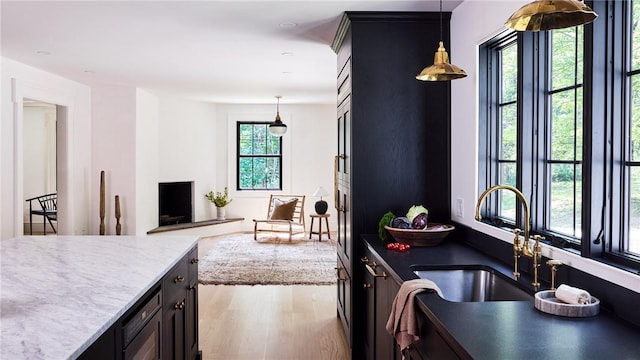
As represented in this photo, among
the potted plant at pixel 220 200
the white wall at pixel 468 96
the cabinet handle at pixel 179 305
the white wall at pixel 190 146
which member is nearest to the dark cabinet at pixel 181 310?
the cabinet handle at pixel 179 305

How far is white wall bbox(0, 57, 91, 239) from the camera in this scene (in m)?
5.84

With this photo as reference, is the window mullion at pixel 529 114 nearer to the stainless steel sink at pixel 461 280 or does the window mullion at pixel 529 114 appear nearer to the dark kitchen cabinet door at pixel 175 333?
the stainless steel sink at pixel 461 280

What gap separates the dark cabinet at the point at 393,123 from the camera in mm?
3635

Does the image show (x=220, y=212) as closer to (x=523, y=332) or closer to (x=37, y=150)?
(x=37, y=150)

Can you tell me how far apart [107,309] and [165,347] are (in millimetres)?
904

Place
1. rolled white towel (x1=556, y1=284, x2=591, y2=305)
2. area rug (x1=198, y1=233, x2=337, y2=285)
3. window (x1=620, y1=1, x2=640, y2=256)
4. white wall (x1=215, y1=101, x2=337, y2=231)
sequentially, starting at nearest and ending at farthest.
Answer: rolled white towel (x1=556, y1=284, x2=591, y2=305) → window (x1=620, y1=1, x2=640, y2=256) → area rug (x1=198, y1=233, x2=337, y2=285) → white wall (x1=215, y1=101, x2=337, y2=231)

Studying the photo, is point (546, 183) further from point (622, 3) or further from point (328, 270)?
point (328, 270)

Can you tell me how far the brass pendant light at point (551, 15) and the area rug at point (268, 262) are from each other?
487 centimetres

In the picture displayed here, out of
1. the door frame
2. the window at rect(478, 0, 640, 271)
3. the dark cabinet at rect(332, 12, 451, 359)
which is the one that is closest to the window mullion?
the window at rect(478, 0, 640, 271)

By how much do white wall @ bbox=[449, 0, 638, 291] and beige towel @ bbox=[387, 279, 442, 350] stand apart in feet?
2.64

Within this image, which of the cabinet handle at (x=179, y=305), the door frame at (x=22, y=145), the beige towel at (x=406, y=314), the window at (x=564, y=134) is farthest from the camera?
the door frame at (x=22, y=145)

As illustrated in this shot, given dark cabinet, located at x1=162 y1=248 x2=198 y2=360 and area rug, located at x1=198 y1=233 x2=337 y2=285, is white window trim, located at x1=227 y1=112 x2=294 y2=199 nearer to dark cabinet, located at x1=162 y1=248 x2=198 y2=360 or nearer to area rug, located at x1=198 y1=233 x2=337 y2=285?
area rug, located at x1=198 y1=233 x2=337 y2=285

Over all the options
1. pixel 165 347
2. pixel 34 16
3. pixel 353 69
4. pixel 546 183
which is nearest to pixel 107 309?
pixel 165 347

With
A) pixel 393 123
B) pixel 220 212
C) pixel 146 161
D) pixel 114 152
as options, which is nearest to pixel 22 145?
pixel 114 152
